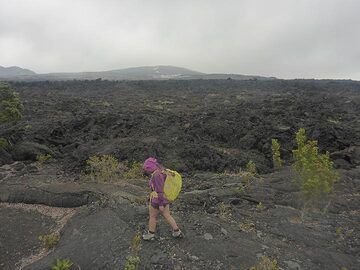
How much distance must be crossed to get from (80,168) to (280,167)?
7.22 meters

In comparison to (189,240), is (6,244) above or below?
below

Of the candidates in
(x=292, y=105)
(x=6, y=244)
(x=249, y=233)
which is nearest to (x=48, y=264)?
(x=6, y=244)

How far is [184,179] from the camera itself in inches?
549

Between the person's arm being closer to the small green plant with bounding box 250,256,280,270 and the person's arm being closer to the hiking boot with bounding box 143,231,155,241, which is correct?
the hiking boot with bounding box 143,231,155,241

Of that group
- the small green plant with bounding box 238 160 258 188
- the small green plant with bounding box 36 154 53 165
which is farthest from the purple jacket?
the small green plant with bounding box 36 154 53 165

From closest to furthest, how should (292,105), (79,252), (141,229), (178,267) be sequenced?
(178,267), (79,252), (141,229), (292,105)

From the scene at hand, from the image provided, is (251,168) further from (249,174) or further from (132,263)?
(132,263)

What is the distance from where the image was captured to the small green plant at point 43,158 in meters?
15.8

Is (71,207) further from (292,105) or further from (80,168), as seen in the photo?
(292,105)

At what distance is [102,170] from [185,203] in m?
3.94

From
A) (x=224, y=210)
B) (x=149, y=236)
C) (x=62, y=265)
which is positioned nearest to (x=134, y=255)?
(x=149, y=236)

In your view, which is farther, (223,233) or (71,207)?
(71,207)

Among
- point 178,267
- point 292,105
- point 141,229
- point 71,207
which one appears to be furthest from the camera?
point 292,105

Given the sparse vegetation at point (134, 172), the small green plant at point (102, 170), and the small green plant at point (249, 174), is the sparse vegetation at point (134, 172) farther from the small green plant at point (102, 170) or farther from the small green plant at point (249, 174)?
the small green plant at point (249, 174)
